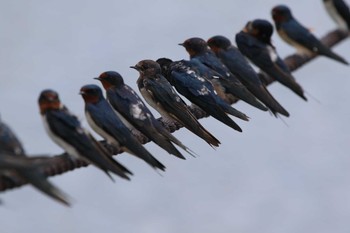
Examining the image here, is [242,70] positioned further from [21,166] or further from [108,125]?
[21,166]

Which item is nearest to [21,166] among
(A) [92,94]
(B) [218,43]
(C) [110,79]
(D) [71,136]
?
(D) [71,136]

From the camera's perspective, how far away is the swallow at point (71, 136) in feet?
28.9

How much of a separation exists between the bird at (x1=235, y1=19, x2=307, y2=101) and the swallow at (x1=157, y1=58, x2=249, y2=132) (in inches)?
19.4

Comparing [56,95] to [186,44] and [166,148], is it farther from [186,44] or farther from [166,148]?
[186,44]

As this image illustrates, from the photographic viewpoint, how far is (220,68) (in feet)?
37.5

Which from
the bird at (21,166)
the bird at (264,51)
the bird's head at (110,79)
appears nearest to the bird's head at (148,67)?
the bird's head at (110,79)

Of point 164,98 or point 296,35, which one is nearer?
point 296,35

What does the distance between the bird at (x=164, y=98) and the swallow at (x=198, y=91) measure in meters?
0.10

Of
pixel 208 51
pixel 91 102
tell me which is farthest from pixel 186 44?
pixel 91 102

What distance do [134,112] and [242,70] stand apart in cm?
101

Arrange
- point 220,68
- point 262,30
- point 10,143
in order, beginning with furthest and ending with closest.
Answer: point 220,68, point 262,30, point 10,143

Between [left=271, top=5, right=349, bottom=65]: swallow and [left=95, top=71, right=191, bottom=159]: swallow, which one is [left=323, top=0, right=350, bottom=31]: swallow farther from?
[left=95, top=71, right=191, bottom=159]: swallow

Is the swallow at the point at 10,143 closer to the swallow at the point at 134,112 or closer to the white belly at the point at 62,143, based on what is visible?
the white belly at the point at 62,143

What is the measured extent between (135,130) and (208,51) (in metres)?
1.81
